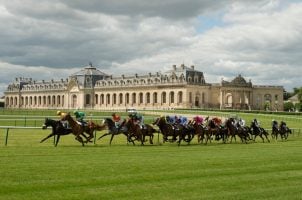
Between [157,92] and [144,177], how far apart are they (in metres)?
97.2

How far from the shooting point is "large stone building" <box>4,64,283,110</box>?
4114 inches

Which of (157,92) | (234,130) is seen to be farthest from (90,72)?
(234,130)

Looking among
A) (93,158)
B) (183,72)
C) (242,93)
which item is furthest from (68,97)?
(93,158)

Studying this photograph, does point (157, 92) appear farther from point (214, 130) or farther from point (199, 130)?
point (199, 130)

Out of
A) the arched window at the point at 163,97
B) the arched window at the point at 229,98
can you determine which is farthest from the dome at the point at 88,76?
the arched window at the point at 229,98

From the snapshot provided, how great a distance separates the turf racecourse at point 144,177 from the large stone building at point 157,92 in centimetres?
8746

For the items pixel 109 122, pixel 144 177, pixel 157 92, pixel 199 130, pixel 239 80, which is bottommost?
pixel 144 177

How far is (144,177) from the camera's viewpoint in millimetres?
11203

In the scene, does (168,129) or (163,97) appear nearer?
(168,129)

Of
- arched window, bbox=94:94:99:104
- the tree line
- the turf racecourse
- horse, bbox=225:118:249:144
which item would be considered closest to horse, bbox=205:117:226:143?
horse, bbox=225:118:249:144

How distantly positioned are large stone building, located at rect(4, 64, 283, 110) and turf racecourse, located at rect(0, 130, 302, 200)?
87.5 m

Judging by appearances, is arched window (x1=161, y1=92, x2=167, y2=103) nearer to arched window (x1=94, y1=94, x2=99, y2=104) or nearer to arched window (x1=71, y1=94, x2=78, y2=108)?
arched window (x1=94, y1=94, x2=99, y2=104)

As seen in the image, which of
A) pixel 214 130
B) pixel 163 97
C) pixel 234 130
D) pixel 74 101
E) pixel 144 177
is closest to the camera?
pixel 144 177

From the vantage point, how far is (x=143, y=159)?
14883 mm
